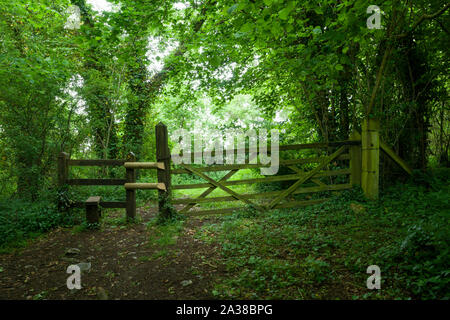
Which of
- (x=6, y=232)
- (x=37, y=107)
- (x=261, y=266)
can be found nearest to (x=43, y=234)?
(x=6, y=232)

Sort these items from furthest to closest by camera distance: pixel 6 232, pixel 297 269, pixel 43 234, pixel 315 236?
pixel 43 234 < pixel 6 232 < pixel 315 236 < pixel 297 269

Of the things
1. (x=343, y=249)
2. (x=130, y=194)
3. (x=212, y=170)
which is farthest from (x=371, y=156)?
(x=130, y=194)

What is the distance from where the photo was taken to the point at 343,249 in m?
3.76

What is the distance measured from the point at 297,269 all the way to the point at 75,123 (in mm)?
7794

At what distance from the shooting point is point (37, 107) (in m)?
7.09

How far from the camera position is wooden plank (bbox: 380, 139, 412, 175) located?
6.04 meters

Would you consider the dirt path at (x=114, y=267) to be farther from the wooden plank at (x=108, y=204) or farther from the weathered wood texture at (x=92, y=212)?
the wooden plank at (x=108, y=204)

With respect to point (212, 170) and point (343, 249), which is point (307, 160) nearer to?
point (212, 170)

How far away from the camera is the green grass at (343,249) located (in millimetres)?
2768

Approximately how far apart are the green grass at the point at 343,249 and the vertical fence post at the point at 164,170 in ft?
3.42

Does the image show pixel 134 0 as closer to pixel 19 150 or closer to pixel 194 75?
pixel 194 75

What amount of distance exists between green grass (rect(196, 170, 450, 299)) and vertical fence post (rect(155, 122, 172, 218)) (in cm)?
104

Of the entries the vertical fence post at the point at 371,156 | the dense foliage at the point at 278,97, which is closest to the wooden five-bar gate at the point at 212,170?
the vertical fence post at the point at 371,156

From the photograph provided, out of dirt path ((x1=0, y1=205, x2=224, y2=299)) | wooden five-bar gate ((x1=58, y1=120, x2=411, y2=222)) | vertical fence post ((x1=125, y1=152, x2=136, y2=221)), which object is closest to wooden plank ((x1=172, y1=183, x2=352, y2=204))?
wooden five-bar gate ((x1=58, y1=120, x2=411, y2=222))
